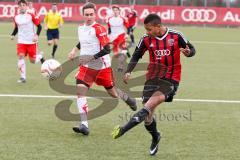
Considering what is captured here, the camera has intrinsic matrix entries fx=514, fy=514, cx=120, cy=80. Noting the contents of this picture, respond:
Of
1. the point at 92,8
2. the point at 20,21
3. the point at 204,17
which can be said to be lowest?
the point at 204,17

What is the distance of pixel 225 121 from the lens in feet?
32.7

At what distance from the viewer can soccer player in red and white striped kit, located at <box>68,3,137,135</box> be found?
8.85 m

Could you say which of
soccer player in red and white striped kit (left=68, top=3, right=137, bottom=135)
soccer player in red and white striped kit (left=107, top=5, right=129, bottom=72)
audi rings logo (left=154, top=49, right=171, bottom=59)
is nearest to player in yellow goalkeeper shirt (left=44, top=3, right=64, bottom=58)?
soccer player in red and white striped kit (left=107, top=5, right=129, bottom=72)

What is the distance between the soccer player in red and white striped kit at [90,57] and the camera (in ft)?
29.0

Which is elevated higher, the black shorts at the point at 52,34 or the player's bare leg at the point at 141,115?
the player's bare leg at the point at 141,115

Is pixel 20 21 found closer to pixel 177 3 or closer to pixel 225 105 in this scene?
pixel 225 105

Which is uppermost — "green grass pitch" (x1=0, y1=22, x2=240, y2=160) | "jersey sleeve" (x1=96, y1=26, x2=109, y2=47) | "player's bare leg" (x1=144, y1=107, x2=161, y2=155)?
"jersey sleeve" (x1=96, y1=26, x2=109, y2=47)

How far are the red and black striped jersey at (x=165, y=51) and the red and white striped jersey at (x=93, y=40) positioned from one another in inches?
59.4

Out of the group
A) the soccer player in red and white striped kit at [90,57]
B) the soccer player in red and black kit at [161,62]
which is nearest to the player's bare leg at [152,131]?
the soccer player in red and black kit at [161,62]

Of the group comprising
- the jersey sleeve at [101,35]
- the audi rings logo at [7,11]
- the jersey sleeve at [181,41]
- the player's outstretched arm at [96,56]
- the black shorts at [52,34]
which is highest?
the jersey sleeve at [181,41]

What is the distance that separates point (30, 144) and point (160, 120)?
3.03 m

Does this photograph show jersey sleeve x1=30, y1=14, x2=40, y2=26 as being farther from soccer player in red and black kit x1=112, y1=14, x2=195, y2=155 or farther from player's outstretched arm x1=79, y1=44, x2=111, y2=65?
soccer player in red and black kit x1=112, y1=14, x2=195, y2=155

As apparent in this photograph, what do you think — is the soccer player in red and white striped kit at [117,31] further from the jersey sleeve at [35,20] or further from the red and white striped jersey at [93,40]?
the red and white striped jersey at [93,40]

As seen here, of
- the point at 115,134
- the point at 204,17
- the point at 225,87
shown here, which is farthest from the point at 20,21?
the point at 204,17
